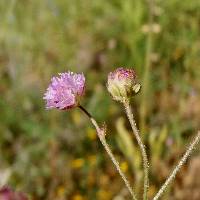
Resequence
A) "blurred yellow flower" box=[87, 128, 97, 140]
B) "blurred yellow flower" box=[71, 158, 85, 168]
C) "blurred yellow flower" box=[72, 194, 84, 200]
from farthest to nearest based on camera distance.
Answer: "blurred yellow flower" box=[87, 128, 97, 140] → "blurred yellow flower" box=[71, 158, 85, 168] → "blurred yellow flower" box=[72, 194, 84, 200]

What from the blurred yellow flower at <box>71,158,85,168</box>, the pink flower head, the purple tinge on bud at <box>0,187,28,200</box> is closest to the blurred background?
the blurred yellow flower at <box>71,158,85,168</box>

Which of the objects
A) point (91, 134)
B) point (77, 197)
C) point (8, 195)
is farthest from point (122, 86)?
point (91, 134)

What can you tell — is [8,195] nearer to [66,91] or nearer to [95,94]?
[66,91]

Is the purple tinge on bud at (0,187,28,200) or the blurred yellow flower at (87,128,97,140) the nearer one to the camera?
the purple tinge on bud at (0,187,28,200)

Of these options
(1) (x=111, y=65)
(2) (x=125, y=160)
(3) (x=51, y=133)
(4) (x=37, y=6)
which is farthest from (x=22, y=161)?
(4) (x=37, y=6)

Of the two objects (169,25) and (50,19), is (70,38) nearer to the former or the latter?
(50,19)

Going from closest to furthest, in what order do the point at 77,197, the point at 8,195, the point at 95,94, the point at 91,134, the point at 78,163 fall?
the point at 8,195 < the point at 77,197 < the point at 78,163 < the point at 91,134 < the point at 95,94

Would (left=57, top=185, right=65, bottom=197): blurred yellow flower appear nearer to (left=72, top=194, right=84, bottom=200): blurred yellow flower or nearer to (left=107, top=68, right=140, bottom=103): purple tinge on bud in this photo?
(left=72, top=194, right=84, bottom=200): blurred yellow flower

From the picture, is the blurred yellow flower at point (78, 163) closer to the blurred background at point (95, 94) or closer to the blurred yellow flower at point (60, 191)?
the blurred background at point (95, 94)
